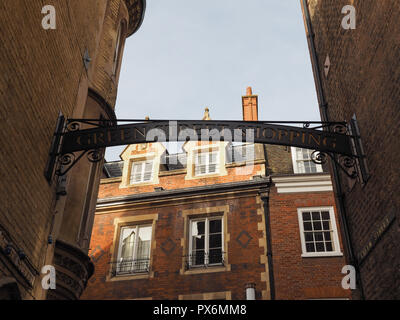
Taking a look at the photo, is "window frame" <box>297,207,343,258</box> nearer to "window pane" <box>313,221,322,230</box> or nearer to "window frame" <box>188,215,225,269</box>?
"window pane" <box>313,221,322,230</box>

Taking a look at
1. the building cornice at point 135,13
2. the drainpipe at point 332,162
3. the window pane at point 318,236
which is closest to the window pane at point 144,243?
the window pane at point 318,236

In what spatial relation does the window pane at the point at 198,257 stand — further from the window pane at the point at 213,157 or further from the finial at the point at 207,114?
the finial at the point at 207,114

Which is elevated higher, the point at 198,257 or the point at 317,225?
the point at 317,225

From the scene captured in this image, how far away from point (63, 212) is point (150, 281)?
28.9 ft

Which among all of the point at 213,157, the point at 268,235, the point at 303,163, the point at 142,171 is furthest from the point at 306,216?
the point at 142,171

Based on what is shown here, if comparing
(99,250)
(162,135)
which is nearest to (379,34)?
(162,135)

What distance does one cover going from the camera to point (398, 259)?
655cm

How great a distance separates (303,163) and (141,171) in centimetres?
740

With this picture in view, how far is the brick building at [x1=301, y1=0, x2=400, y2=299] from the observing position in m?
6.77

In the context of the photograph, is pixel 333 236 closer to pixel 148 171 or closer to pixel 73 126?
pixel 148 171

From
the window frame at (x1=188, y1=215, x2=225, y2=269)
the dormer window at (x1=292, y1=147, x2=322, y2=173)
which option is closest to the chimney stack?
the dormer window at (x1=292, y1=147, x2=322, y2=173)

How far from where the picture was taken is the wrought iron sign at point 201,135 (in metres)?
8.18

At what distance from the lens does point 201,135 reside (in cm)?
845

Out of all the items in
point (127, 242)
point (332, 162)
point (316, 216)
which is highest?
point (316, 216)
